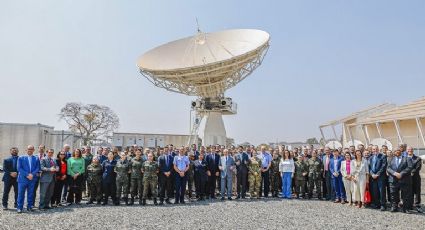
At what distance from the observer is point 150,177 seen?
36.2 ft

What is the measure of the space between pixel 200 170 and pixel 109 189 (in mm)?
2982

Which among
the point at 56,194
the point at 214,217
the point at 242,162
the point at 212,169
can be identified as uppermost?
the point at 242,162

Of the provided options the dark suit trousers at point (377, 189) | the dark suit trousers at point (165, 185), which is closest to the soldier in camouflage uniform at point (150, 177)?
the dark suit trousers at point (165, 185)

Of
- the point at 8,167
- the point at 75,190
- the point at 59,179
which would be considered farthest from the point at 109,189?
the point at 8,167

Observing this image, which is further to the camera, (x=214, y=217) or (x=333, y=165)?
(x=333, y=165)

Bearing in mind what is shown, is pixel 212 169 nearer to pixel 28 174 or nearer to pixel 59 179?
pixel 59 179

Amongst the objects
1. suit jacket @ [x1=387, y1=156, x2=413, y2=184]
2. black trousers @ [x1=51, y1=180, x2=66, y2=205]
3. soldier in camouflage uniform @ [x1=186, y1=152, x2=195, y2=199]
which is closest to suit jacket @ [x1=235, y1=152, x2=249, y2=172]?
soldier in camouflage uniform @ [x1=186, y1=152, x2=195, y2=199]

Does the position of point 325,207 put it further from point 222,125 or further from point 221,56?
point 222,125

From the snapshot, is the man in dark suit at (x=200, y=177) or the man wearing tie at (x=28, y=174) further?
the man in dark suit at (x=200, y=177)

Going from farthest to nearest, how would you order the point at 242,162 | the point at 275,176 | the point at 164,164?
the point at 275,176, the point at 242,162, the point at 164,164

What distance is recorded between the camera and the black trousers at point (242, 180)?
1238cm

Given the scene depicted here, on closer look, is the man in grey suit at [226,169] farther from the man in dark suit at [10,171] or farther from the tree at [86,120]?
the tree at [86,120]

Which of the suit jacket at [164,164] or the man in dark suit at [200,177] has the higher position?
the suit jacket at [164,164]

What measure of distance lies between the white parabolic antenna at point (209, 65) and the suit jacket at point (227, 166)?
12878 mm
